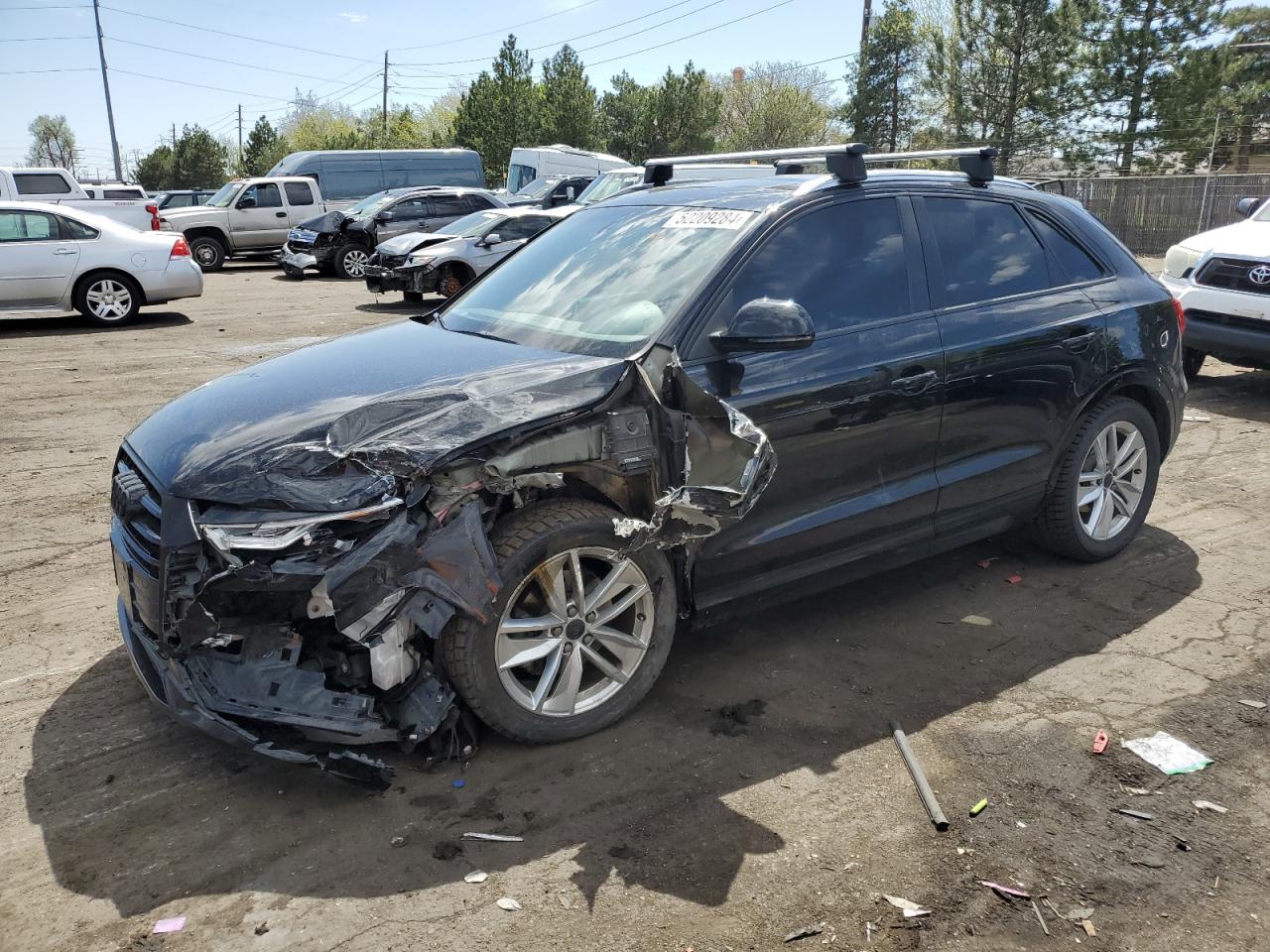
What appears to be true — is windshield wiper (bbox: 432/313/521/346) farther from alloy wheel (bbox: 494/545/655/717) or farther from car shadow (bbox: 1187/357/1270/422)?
car shadow (bbox: 1187/357/1270/422)

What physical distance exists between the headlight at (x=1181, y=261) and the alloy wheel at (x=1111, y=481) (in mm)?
5046

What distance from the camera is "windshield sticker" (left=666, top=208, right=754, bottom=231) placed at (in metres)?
4.05

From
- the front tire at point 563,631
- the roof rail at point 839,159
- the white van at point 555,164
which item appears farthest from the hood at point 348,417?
the white van at point 555,164

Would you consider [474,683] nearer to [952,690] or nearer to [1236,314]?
[952,690]

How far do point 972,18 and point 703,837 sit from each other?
1514 inches

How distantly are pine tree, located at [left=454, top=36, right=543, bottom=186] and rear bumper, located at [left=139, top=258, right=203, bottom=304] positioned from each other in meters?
33.0

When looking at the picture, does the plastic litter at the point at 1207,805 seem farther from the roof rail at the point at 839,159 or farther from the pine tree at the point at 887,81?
the pine tree at the point at 887,81

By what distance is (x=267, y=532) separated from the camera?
303 centimetres

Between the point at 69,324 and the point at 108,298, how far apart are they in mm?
908

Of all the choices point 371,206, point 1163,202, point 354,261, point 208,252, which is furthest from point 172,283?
point 1163,202

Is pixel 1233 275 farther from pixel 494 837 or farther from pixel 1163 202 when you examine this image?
pixel 1163 202

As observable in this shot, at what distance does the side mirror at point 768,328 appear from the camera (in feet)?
11.8

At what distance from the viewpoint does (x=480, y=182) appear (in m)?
28.1

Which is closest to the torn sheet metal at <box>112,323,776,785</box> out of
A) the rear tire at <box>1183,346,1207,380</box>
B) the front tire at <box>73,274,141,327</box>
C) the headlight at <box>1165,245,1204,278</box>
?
the headlight at <box>1165,245,1204,278</box>
